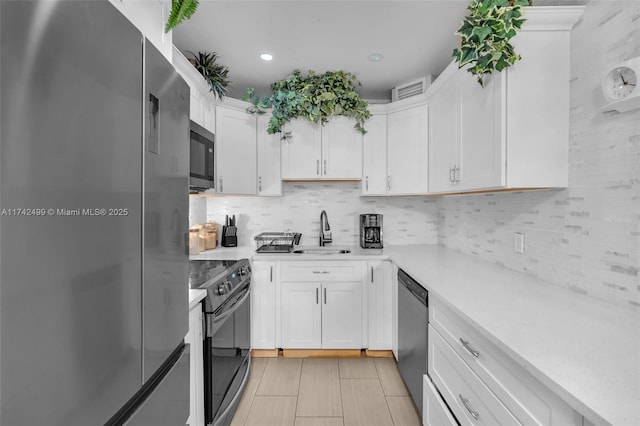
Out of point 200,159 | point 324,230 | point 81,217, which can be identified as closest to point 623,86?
point 81,217

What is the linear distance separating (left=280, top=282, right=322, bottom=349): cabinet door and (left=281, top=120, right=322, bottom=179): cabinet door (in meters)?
1.05

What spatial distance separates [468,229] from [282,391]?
1.94 m

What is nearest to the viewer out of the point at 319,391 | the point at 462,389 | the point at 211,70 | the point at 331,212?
the point at 462,389

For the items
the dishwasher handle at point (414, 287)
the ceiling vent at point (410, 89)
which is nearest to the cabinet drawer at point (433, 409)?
the dishwasher handle at point (414, 287)

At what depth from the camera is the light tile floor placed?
1.90m

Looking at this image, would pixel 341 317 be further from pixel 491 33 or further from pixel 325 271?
pixel 491 33

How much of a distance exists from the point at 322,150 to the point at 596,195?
201 cm

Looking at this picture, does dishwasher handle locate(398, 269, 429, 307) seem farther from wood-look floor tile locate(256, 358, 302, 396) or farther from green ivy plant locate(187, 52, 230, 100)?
green ivy plant locate(187, 52, 230, 100)

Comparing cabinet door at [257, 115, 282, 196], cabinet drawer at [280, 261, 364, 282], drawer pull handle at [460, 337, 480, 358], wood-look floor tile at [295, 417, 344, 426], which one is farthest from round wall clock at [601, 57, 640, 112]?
cabinet door at [257, 115, 282, 196]

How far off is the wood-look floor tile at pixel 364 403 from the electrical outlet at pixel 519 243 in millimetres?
1332

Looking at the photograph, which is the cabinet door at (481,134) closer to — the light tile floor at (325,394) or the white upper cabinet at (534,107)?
the white upper cabinet at (534,107)

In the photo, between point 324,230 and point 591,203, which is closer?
point 591,203

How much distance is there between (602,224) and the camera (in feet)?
4.14

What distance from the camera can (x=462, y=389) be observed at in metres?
1.25
